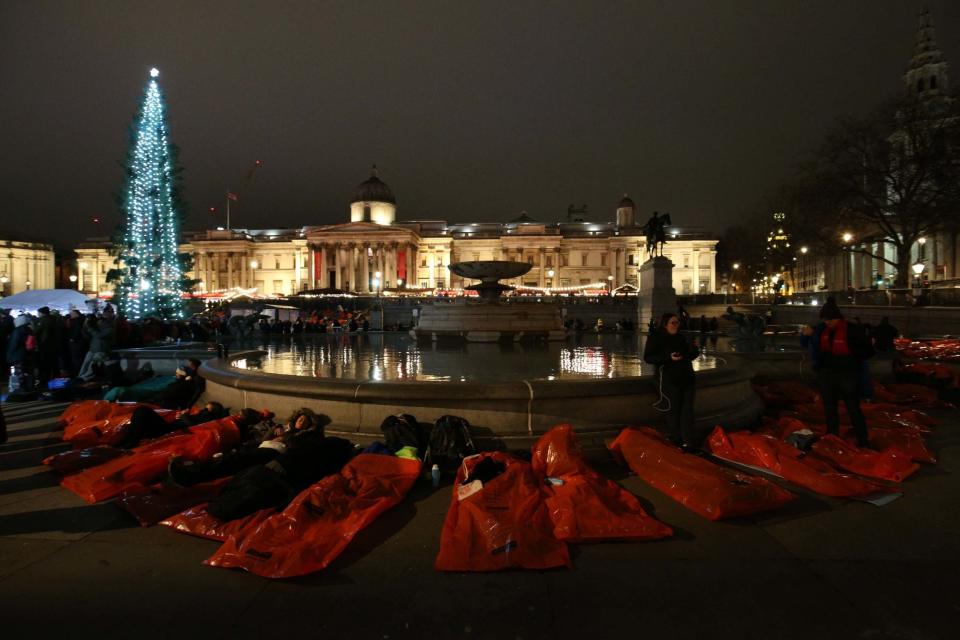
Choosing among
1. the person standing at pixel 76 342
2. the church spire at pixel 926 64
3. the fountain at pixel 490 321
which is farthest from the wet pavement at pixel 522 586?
the church spire at pixel 926 64

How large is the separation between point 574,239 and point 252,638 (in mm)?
76629

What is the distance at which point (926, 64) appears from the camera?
198 ft

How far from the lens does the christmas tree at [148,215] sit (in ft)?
83.4

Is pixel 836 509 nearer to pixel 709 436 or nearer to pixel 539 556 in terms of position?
pixel 709 436

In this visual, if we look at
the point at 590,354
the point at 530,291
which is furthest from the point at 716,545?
the point at 530,291

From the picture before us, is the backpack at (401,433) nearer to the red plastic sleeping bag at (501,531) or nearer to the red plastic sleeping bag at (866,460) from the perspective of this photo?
the red plastic sleeping bag at (501,531)

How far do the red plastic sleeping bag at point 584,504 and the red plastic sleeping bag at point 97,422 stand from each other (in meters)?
4.69

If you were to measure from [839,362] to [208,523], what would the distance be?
6113 millimetres

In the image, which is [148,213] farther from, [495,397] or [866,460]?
[866,460]

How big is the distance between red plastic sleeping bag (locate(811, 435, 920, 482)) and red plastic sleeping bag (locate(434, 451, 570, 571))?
9.75 feet

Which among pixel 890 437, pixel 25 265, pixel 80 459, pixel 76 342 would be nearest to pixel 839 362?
pixel 890 437

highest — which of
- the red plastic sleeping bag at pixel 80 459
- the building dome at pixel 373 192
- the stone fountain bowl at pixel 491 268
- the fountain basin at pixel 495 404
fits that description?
the building dome at pixel 373 192

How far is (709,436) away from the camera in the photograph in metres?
5.77

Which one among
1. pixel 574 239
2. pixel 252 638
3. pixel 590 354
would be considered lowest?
pixel 252 638
